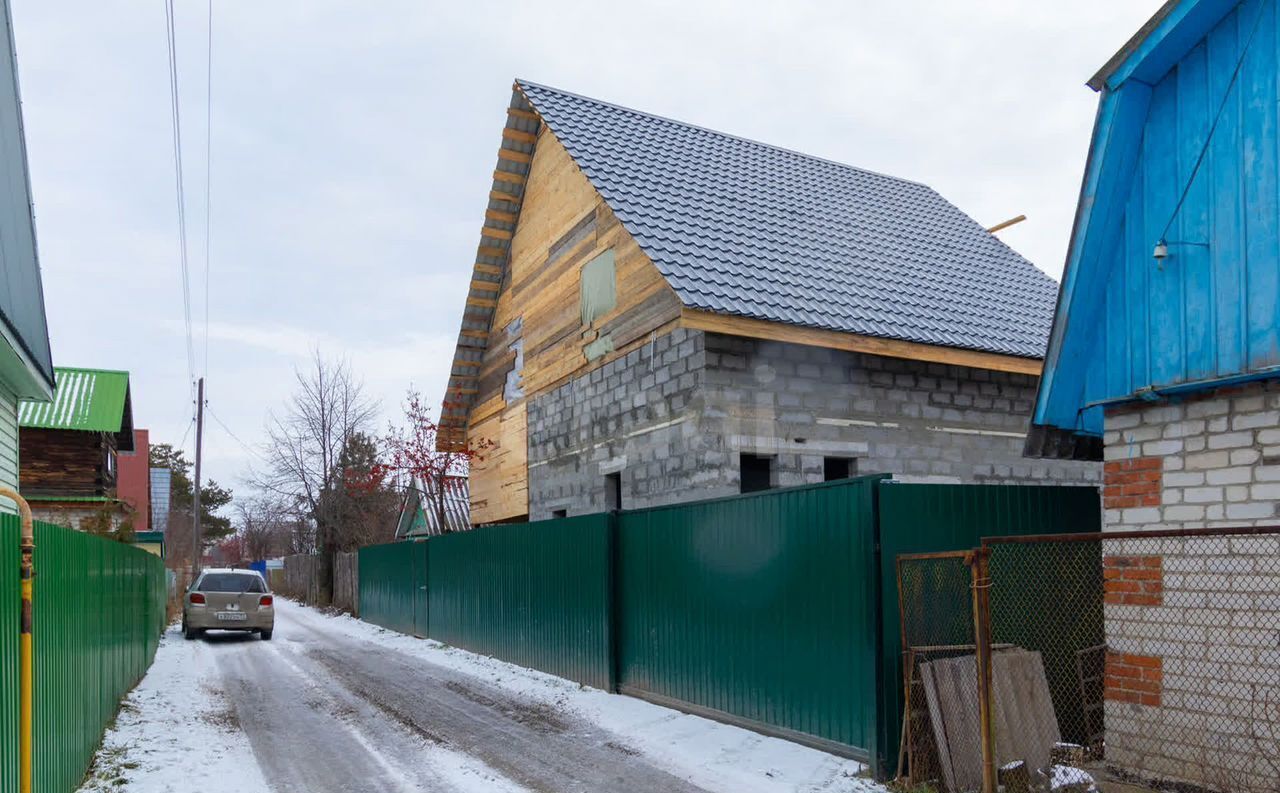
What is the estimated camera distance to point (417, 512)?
3672cm

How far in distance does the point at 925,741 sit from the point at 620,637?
4913 mm

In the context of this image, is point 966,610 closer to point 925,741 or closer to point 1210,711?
point 925,741

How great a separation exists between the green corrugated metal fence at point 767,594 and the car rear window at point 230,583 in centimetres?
886

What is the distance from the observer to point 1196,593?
6.43 m

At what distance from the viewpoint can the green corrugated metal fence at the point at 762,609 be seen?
7.40 meters

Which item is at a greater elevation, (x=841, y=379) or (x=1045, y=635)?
(x=841, y=379)

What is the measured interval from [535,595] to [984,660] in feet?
27.1

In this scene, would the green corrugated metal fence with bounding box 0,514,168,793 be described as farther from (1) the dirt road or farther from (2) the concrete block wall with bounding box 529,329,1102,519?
(2) the concrete block wall with bounding box 529,329,1102,519

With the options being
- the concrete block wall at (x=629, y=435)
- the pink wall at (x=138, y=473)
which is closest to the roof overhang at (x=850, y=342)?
the concrete block wall at (x=629, y=435)

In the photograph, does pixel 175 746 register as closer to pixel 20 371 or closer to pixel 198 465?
pixel 20 371

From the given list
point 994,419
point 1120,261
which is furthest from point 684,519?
point 994,419

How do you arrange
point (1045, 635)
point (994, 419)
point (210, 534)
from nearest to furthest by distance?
point (1045, 635) < point (994, 419) < point (210, 534)

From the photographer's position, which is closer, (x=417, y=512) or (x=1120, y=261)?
(x=1120, y=261)

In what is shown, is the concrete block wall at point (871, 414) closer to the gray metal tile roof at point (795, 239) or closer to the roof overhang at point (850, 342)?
the roof overhang at point (850, 342)
